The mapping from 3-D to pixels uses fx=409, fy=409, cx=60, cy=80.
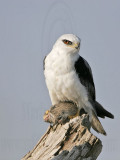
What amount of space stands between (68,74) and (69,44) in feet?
2.40

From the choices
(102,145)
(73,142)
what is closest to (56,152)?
(73,142)

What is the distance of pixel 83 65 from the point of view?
10016 mm

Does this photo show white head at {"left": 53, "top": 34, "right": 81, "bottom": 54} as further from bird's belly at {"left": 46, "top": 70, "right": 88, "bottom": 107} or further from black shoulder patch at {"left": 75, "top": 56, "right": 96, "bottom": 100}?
bird's belly at {"left": 46, "top": 70, "right": 88, "bottom": 107}

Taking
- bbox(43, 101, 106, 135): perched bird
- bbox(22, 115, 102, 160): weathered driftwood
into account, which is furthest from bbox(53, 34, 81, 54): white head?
bbox(22, 115, 102, 160): weathered driftwood

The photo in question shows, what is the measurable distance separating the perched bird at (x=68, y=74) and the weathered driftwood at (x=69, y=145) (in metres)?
2.12

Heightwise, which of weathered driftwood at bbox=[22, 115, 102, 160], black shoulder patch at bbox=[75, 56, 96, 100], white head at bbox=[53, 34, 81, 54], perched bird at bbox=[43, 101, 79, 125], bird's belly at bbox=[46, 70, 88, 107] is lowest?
weathered driftwood at bbox=[22, 115, 102, 160]

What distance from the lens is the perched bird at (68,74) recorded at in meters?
9.62

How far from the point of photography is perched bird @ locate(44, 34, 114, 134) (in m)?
9.62

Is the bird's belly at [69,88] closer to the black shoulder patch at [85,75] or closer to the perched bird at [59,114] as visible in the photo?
the black shoulder patch at [85,75]

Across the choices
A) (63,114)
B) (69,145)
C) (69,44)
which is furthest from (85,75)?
(69,145)

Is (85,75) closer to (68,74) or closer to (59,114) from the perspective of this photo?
(68,74)

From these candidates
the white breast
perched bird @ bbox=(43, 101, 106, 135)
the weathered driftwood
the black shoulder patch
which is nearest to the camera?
the weathered driftwood

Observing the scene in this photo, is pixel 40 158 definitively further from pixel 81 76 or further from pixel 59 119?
pixel 81 76

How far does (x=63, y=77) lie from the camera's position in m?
9.61
